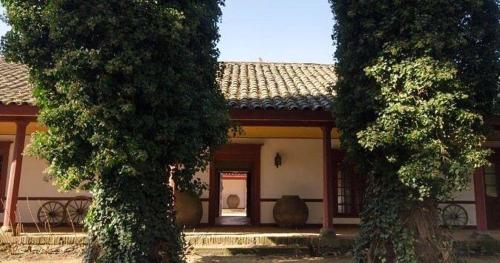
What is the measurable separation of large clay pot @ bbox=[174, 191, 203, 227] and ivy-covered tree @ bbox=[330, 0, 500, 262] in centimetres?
478

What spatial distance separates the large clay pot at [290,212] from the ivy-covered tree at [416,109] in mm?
3921

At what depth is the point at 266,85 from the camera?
10664mm

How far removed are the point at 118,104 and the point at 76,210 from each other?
637 centimetres

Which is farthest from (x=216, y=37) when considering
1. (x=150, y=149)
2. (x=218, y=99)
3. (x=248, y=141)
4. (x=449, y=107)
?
(x=248, y=141)

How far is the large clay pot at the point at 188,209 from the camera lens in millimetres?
9977

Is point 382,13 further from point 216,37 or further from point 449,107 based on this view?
point 216,37

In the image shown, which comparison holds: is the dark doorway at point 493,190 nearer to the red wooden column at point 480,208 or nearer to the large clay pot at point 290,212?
the red wooden column at point 480,208

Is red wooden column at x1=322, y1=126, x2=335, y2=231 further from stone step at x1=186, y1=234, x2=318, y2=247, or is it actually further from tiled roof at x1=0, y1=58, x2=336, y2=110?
tiled roof at x1=0, y1=58, x2=336, y2=110

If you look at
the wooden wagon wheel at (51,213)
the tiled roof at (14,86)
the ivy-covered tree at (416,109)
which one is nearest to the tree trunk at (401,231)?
the ivy-covered tree at (416,109)

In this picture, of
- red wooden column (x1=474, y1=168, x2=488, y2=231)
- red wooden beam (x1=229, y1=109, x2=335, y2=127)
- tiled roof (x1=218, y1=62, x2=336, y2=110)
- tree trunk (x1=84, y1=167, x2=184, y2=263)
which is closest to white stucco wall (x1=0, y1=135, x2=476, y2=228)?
tiled roof (x1=218, y1=62, x2=336, y2=110)

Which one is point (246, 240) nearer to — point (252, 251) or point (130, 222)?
point (252, 251)

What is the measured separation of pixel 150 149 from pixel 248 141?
20.2ft

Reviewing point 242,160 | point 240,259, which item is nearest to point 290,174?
point 242,160

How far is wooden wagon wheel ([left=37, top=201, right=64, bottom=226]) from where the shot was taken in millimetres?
10414
